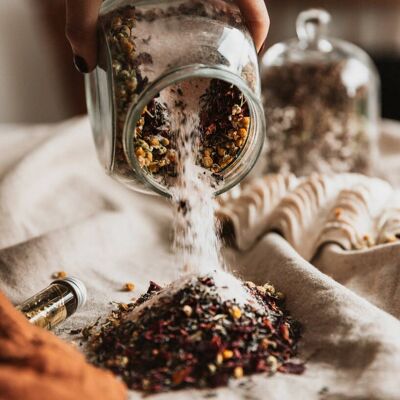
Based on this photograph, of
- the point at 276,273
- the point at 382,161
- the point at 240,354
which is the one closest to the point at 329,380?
the point at 240,354

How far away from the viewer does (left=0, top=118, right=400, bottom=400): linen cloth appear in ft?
2.60

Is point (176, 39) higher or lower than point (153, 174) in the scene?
higher

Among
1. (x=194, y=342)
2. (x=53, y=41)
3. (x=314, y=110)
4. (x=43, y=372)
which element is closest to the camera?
(x=43, y=372)

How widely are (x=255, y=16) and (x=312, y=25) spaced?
2.42 ft

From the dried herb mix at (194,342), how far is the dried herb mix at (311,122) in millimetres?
741

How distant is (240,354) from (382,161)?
1094mm

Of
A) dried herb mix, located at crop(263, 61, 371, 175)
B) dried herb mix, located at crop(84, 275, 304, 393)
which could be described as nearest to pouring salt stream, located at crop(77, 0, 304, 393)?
dried herb mix, located at crop(84, 275, 304, 393)

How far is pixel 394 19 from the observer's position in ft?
10.8

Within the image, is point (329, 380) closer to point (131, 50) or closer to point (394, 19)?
point (131, 50)

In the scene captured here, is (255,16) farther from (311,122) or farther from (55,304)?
(311,122)

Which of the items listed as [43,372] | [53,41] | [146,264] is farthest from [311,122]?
[53,41]

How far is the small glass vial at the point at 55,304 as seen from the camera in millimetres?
920

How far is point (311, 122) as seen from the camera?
1.61 metres

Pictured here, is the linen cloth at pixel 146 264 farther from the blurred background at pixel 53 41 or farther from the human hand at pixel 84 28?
the blurred background at pixel 53 41
